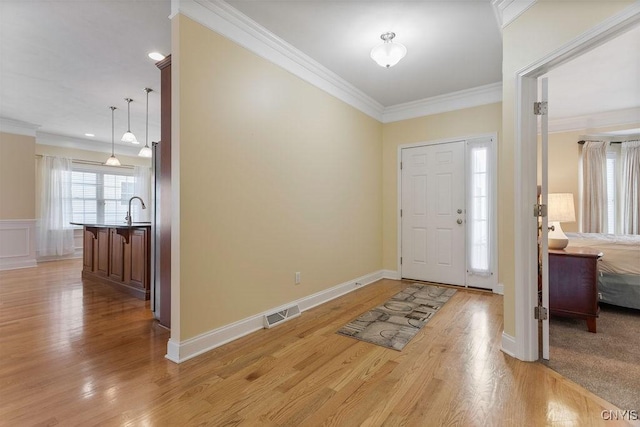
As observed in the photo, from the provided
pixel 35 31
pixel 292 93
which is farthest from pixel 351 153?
pixel 35 31

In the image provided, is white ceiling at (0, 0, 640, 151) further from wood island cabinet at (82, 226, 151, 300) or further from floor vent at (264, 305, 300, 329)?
floor vent at (264, 305, 300, 329)

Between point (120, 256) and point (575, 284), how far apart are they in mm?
5548

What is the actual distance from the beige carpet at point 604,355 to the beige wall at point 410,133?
2.41m

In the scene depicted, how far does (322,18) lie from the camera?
2.60 meters

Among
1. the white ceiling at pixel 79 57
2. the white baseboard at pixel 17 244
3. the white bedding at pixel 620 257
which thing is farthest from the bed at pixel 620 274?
the white baseboard at pixel 17 244

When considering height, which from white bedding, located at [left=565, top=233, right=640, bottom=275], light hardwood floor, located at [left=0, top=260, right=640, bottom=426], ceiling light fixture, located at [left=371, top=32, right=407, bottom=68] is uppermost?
ceiling light fixture, located at [left=371, top=32, right=407, bottom=68]

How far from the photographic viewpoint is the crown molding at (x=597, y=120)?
4.89m

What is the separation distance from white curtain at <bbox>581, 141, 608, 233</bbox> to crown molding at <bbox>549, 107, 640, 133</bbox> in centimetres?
36

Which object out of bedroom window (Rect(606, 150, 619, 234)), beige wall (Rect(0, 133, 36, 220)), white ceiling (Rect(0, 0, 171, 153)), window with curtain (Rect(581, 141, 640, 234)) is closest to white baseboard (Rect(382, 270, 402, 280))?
window with curtain (Rect(581, 141, 640, 234))

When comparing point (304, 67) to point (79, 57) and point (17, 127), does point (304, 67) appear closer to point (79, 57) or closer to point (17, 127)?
point (79, 57)

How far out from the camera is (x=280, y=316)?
3018 millimetres

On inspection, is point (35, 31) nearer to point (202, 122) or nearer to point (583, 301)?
point (202, 122)

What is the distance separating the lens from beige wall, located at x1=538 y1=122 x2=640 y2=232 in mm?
5367

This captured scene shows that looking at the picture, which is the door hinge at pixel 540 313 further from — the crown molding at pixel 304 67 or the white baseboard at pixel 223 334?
the crown molding at pixel 304 67
